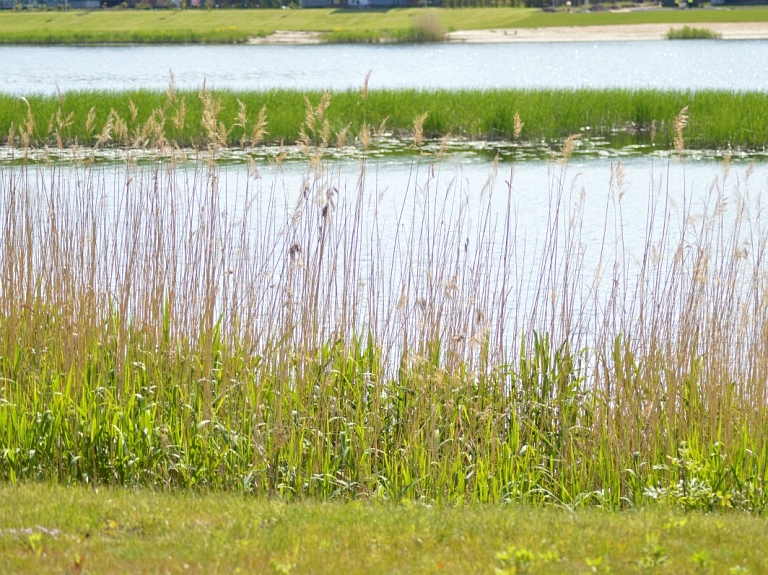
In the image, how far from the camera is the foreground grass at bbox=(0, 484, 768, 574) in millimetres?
4402

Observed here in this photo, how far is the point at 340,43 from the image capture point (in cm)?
7612

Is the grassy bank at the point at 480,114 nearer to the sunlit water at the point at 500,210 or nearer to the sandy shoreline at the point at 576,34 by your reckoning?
the sunlit water at the point at 500,210

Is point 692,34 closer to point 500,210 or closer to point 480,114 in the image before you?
point 480,114

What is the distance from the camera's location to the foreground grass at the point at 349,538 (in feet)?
14.4

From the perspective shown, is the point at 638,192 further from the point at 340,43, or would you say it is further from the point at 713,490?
the point at 340,43

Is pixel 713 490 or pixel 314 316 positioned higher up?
pixel 314 316

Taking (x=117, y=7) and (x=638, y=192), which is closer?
(x=638, y=192)

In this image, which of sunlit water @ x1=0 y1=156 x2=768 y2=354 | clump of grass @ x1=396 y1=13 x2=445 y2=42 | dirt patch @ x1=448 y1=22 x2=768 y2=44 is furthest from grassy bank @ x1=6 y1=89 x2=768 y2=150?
dirt patch @ x1=448 y1=22 x2=768 y2=44

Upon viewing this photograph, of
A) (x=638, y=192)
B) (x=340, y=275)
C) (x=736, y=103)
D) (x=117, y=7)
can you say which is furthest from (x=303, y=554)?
(x=117, y=7)

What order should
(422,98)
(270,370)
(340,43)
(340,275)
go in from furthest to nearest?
(340,43) < (422,98) < (340,275) < (270,370)

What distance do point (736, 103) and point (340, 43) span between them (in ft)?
178

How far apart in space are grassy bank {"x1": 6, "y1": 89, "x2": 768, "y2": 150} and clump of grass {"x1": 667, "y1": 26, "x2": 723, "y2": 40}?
46.7 metres

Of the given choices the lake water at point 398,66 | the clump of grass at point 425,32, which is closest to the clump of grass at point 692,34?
the lake water at point 398,66

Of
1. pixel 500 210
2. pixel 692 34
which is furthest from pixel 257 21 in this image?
pixel 500 210
